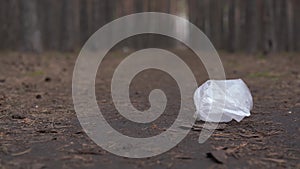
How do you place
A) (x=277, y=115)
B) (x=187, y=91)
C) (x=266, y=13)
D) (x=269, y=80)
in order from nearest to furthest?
(x=277, y=115), (x=187, y=91), (x=269, y=80), (x=266, y=13)

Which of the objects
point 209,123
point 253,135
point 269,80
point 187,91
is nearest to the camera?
point 253,135

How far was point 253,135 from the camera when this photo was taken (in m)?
3.48

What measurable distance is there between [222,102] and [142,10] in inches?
717

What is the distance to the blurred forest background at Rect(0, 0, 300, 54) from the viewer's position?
43.3 ft

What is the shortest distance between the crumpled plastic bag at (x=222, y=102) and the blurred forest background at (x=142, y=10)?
28.2ft

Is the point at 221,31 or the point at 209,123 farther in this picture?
the point at 221,31

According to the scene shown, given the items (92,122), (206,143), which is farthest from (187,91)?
(206,143)

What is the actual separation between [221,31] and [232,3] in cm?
291

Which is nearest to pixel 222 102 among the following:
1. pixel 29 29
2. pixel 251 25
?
pixel 29 29

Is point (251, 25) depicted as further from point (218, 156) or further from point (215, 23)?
point (218, 156)

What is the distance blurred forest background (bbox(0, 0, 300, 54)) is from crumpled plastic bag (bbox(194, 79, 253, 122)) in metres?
8.60

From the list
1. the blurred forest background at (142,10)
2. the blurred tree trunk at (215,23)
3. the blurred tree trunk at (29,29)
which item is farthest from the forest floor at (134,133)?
the blurred tree trunk at (215,23)

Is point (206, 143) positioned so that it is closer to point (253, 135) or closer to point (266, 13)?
point (253, 135)

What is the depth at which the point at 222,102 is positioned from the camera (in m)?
3.90
